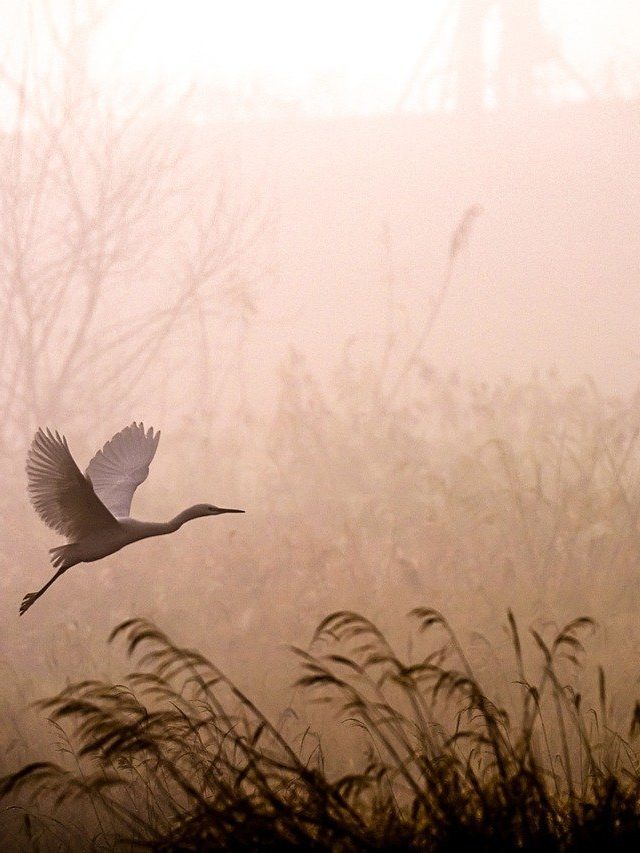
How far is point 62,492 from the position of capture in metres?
0.84

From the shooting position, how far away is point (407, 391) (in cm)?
295

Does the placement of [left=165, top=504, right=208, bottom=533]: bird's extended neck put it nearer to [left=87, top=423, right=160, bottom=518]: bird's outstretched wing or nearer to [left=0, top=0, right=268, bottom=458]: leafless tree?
[left=87, top=423, right=160, bottom=518]: bird's outstretched wing

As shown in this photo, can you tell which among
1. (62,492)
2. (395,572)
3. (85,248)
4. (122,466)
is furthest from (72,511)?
(85,248)

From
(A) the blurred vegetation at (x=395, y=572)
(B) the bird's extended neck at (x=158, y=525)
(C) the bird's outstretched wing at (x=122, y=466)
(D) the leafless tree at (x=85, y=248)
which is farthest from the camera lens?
(D) the leafless tree at (x=85, y=248)

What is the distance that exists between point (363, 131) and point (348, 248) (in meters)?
0.59

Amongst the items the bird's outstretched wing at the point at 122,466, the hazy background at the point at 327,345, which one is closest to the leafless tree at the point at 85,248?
the hazy background at the point at 327,345

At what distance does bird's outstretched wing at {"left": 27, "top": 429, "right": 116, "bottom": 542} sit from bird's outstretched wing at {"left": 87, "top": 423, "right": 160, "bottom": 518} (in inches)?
3.8

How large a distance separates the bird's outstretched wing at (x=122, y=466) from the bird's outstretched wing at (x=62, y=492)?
0.32 feet

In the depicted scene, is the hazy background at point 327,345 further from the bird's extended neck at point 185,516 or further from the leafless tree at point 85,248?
the bird's extended neck at point 185,516

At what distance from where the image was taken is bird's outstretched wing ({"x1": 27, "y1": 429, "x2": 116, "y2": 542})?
2.71 ft

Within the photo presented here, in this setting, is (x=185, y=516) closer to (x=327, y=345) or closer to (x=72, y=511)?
(x=72, y=511)

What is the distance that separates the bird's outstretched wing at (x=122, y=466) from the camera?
37.5 inches

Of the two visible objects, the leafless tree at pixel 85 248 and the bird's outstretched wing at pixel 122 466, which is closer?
the bird's outstretched wing at pixel 122 466

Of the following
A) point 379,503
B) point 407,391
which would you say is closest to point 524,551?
point 379,503
